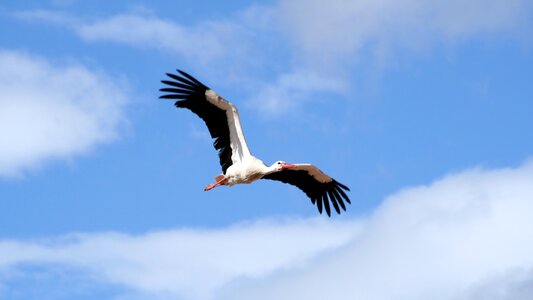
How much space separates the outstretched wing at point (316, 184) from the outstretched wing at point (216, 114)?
232 centimetres

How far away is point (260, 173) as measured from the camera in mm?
31047

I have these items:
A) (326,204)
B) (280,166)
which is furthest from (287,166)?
(326,204)

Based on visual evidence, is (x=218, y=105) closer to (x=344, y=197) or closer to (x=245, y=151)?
(x=245, y=151)

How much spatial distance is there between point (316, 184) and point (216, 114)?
472cm

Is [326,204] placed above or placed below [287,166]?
above

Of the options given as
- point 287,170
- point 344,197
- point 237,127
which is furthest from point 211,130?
point 344,197

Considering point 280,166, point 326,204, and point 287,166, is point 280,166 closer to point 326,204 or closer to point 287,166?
point 287,166

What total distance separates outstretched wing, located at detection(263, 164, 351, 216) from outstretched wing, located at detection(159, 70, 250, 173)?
2.32 m

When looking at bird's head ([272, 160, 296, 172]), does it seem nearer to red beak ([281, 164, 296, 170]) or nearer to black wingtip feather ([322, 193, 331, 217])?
red beak ([281, 164, 296, 170])

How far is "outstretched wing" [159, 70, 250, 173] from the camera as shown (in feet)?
98.5

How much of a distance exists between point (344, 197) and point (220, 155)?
4.87m

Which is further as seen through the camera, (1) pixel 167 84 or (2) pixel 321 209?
(2) pixel 321 209

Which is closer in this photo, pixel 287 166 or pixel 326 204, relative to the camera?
pixel 287 166

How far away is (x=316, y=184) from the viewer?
111 ft
